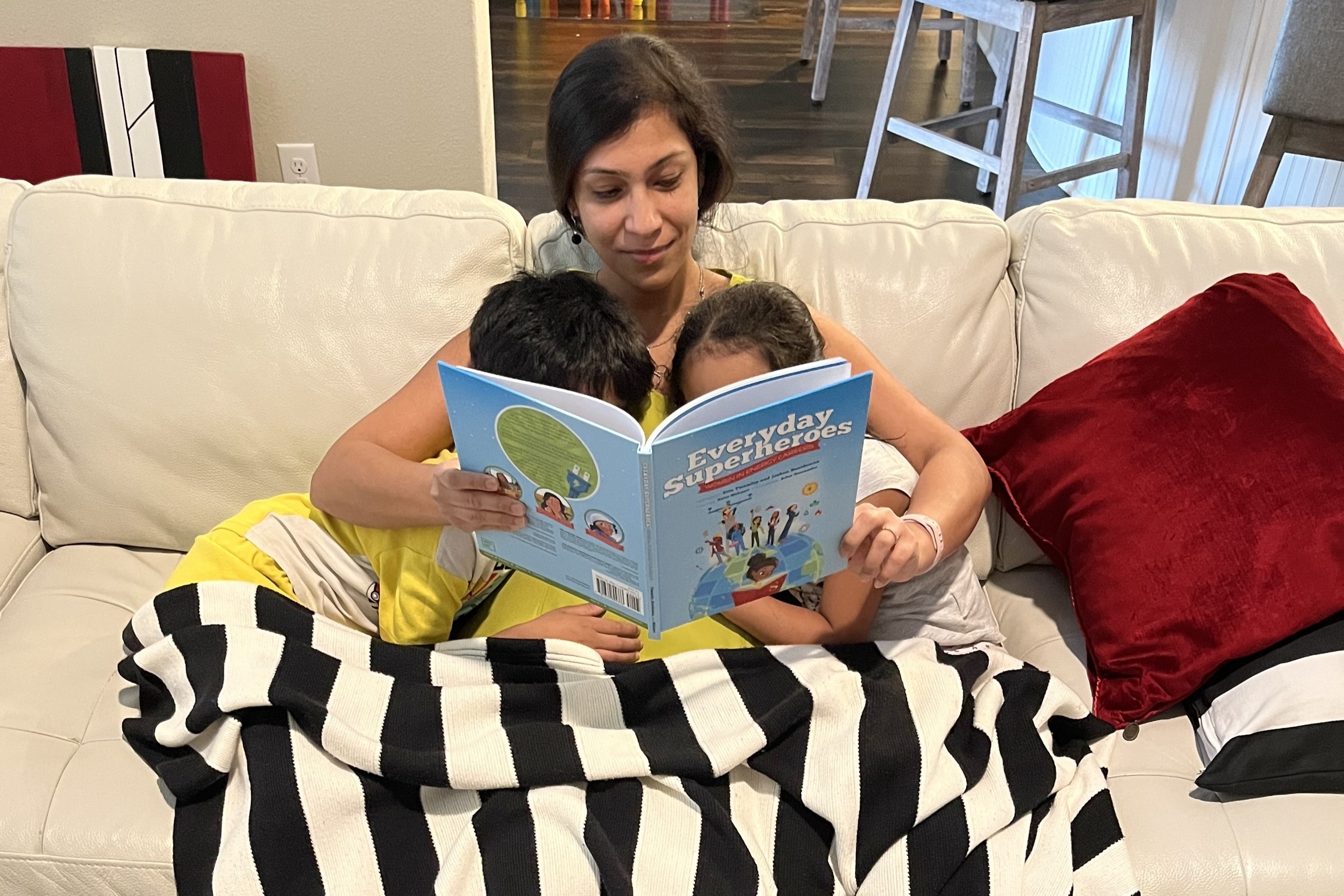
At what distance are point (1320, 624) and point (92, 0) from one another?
91.4 inches

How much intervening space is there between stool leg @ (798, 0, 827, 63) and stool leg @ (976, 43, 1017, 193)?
102 cm

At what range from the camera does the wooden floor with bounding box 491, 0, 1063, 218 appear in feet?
12.9

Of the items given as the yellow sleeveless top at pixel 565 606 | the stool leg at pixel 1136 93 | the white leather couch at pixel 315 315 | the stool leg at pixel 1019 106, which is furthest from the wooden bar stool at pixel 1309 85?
the yellow sleeveless top at pixel 565 606

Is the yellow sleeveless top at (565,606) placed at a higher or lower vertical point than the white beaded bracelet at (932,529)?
lower

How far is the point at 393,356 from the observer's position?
1.58 meters

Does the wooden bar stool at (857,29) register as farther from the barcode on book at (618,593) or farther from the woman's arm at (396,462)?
the barcode on book at (618,593)

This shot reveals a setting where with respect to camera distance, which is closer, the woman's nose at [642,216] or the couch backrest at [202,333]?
the woman's nose at [642,216]

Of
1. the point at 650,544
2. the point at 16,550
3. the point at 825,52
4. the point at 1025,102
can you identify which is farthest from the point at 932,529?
the point at 825,52

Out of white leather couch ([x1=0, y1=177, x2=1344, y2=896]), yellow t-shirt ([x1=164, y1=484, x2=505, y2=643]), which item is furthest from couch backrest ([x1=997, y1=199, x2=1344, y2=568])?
yellow t-shirt ([x1=164, y1=484, x2=505, y2=643])

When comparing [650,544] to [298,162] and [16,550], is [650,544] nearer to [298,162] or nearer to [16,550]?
[16,550]

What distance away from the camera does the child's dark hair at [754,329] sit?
1.32 meters

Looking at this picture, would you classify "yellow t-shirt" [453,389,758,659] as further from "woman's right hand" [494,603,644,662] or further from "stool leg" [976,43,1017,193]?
"stool leg" [976,43,1017,193]

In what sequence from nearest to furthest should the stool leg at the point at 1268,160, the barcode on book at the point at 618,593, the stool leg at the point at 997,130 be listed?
the barcode on book at the point at 618,593 → the stool leg at the point at 1268,160 → the stool leg at the point at 997,130

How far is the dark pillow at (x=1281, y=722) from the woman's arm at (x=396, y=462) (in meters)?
0.91
